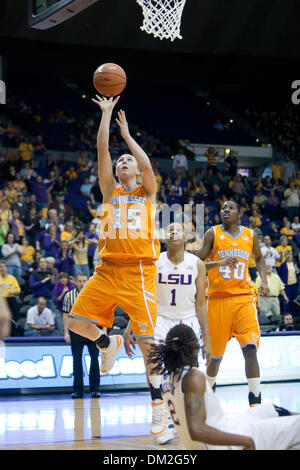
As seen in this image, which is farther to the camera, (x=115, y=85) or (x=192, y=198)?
(x=192, y=198)

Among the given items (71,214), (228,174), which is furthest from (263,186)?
(71,214)

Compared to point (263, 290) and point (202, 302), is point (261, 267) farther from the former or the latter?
point (202, 302)

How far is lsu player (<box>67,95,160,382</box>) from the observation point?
618 centimetres

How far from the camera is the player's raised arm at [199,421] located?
410 centimetres

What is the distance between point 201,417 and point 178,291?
2759mm

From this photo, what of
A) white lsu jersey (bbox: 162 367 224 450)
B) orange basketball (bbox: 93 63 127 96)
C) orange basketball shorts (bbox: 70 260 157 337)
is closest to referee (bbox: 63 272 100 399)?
orange basketball shorts (bbox: 70 260 157 337)


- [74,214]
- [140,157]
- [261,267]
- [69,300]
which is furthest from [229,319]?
[74,214]

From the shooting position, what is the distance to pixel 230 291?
24.5ft

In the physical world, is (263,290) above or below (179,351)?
above

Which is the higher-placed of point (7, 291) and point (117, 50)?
point (117, 50)

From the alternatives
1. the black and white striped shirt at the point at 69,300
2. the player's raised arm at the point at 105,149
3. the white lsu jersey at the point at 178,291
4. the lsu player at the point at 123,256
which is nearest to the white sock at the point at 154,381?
the lsu player at the point at 123,256

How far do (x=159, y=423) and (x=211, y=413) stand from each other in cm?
171
